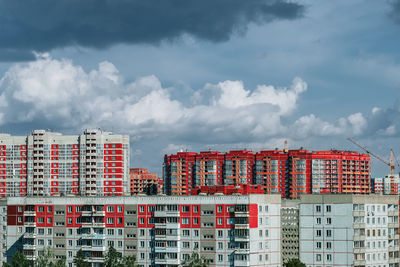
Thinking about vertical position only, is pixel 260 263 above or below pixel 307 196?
below

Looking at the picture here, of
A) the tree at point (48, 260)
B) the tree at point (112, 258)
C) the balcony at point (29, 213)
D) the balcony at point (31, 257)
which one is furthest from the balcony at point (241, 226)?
the balcony at point (31, 257)

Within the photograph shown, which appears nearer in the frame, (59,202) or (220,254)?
(220,254)

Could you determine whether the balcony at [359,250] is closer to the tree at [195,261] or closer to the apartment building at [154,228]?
the apartment building at [154,228]

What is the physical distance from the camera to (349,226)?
166750 millimetres

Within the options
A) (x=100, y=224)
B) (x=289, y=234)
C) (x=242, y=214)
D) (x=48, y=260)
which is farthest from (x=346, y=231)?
(x=48, y=260)

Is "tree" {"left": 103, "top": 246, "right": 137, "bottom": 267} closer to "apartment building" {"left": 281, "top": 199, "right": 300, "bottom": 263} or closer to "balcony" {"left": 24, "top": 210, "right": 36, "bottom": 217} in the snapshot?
"balcony" {"left": 24, "top": 210, "right": 36, "bottom": 217}

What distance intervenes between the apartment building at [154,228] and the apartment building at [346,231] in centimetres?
875

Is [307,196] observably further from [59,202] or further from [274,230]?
[59,202]

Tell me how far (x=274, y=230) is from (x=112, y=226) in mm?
40364

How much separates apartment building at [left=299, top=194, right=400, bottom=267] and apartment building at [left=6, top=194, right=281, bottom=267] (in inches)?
345

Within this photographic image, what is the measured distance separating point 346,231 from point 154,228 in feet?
152

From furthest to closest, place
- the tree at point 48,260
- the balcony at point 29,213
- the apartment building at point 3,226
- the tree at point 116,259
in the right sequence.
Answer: the apartment building at point 3,226
the balcony at point 29,213
the tree at point 48,260
the tree at point 116,259

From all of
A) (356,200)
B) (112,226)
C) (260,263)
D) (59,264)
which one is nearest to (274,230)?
(260,263)

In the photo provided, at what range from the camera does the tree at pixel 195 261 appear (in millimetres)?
155250
